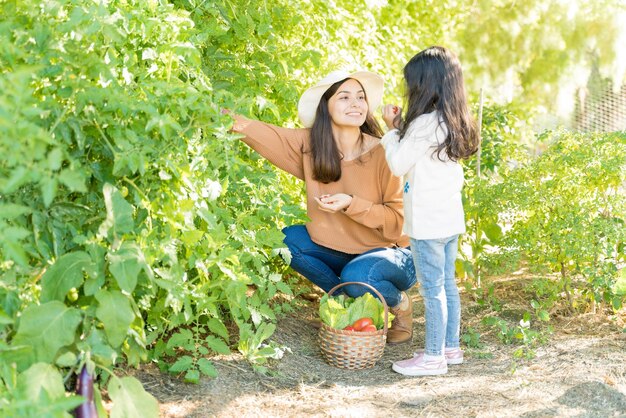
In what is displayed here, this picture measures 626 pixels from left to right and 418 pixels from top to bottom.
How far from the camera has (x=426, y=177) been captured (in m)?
3.05

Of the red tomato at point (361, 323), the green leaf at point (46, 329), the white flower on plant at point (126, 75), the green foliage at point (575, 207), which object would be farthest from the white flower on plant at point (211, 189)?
the green foliage at point (575, 207)

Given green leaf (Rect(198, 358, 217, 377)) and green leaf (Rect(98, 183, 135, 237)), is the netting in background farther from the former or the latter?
green leaf (Rect(98, 183, 135, 237))

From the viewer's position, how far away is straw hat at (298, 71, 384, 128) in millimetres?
3465

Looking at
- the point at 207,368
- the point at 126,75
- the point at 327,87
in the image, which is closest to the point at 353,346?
the point at 207,368

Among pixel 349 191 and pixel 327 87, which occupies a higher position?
pixel 327 87

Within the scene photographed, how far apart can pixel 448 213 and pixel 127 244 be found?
1.35m

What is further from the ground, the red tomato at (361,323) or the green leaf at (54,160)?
the green leaf at (54,160)

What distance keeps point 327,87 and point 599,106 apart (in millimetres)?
7130

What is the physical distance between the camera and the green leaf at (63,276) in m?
2.14

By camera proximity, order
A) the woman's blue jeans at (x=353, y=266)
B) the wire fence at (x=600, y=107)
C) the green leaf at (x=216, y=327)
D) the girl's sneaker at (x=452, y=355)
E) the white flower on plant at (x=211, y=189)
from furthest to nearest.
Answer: the wire fence at (x=600, y=107) → the woman's blue jeans at (x=353, y=266) → the girl's sneaker at (x=452, y=355) → the green leaf at (x=216, y=327) → the white flower on plant at (x=211, y=189)

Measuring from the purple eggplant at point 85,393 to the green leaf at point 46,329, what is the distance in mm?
119

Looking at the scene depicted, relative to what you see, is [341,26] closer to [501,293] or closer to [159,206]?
[501,293]

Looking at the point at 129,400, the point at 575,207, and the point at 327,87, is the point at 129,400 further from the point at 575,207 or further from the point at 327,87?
the point at 575,207

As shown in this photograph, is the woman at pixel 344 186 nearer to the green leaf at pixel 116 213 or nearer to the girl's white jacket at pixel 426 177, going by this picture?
the girl's white jacket at pixel 426 177
